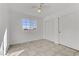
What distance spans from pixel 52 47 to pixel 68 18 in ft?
3.75

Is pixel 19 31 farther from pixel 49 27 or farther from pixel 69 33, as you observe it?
pixel 69 33

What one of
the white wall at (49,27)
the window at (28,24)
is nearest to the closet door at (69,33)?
the white wall at (49,27)

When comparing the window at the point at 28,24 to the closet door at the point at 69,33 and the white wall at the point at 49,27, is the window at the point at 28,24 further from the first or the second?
the closet door at the point at 69,33

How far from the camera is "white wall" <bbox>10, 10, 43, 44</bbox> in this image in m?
1.31

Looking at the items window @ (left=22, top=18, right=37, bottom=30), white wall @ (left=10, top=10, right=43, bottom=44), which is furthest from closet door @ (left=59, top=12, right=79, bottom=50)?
window @ (left=22, top=18, right=37, bottom=30)

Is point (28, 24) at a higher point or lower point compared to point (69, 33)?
higher

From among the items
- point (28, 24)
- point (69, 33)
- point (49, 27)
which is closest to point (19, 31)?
point (28, 24)

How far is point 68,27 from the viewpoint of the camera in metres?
2.68

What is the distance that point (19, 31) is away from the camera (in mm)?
1435

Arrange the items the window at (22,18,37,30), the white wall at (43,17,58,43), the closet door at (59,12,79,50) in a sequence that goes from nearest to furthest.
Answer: the window at (22,18,37,30) → the white wall at (43,17,58,43) → the closet door at (59,12,79,50)

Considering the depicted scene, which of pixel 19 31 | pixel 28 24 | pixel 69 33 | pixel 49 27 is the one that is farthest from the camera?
pixel 69 33

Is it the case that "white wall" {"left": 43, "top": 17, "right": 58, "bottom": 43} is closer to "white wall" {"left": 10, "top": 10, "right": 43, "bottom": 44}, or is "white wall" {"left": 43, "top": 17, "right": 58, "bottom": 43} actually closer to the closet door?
"white wall" {"left": 10, "top": 10, "right": 43, "bottom": 44}

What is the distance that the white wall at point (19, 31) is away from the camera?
1.31 metres

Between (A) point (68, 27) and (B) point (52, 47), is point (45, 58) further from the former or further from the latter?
(A) point (68, 27)
